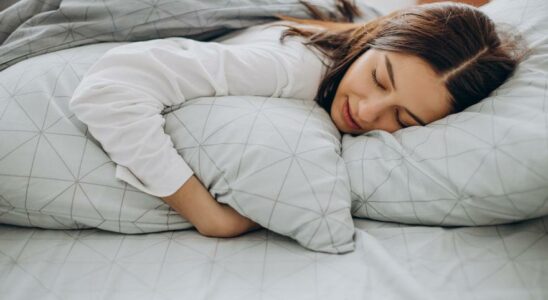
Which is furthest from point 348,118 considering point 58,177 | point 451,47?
point 58,177

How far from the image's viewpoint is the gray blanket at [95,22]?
2.88ft

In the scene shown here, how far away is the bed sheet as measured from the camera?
0.59m

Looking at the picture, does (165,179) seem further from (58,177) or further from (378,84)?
(378,84)

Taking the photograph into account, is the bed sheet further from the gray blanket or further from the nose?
the gray blanket

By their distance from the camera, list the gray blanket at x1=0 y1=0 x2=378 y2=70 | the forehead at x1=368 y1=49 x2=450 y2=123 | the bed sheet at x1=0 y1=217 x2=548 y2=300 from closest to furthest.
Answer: the bed sheet at x1=0 y1=217 x2=548 y2=300 < the forehead at x1=368 y1=49 x2=450 y2=123 < the gray blanket at x1=0 y1=0 x2=378 y2=70

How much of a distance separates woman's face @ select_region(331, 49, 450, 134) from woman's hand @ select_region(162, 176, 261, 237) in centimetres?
30

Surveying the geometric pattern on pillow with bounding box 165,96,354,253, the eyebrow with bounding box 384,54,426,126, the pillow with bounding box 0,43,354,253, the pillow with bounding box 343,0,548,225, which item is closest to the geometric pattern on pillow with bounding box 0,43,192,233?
the pillow with bounding box 0,43,354,253

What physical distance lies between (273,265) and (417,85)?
40 centimetres

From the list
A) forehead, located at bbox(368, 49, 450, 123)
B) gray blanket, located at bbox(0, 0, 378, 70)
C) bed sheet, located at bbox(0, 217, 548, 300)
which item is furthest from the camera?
gray blanket, located at bbox(0, 0, 378, 70)

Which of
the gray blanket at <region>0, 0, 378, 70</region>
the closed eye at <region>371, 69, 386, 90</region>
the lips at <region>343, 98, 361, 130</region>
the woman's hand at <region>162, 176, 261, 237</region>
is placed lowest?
the woman's hand at <region>162, 176, 261, 237</region>

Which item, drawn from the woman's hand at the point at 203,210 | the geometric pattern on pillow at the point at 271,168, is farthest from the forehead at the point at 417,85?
the woman's hand at the point at 203,210

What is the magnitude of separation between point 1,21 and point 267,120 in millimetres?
668

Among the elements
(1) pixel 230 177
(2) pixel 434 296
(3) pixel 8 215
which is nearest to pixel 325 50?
(1) pixel 230 177

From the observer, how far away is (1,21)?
37.1 inches
